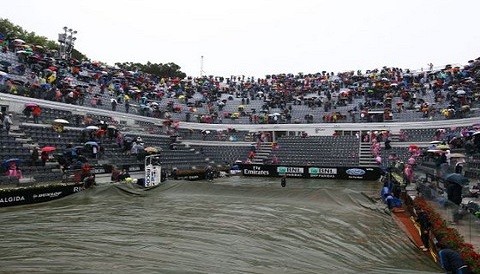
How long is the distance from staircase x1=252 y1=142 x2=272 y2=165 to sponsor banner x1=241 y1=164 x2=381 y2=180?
25.0 ft

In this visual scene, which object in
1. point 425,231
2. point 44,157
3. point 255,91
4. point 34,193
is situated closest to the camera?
point 425,231

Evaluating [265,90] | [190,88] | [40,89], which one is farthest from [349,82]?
[40,89]

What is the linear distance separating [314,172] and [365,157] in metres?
9.33

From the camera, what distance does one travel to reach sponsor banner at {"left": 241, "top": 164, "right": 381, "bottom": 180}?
36531 mm

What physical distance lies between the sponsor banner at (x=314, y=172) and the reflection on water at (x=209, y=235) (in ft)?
52.4

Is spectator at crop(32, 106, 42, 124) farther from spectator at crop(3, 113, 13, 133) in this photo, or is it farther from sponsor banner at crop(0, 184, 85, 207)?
sponsor banner at crop(0, 184, 85, 207)

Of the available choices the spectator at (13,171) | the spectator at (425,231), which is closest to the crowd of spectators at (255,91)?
the spectator at (13,171)

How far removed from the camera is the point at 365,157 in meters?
44.6

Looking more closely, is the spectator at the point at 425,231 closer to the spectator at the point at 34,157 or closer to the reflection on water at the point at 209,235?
the reflection on water at the point at 209,235

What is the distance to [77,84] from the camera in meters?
A: 43.9

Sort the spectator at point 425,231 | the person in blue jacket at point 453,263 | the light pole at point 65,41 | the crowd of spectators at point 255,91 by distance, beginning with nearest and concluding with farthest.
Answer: the person in blue jacket at point 453,263 < the spectator at point 425,231 < the crowd of spectators at point 255,91 < the light pole at point 65,41

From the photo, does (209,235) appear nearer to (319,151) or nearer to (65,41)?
(319,151)

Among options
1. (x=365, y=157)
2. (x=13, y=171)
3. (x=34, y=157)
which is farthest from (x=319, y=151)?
(x=13, y=171)

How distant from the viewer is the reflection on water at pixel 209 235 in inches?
390
